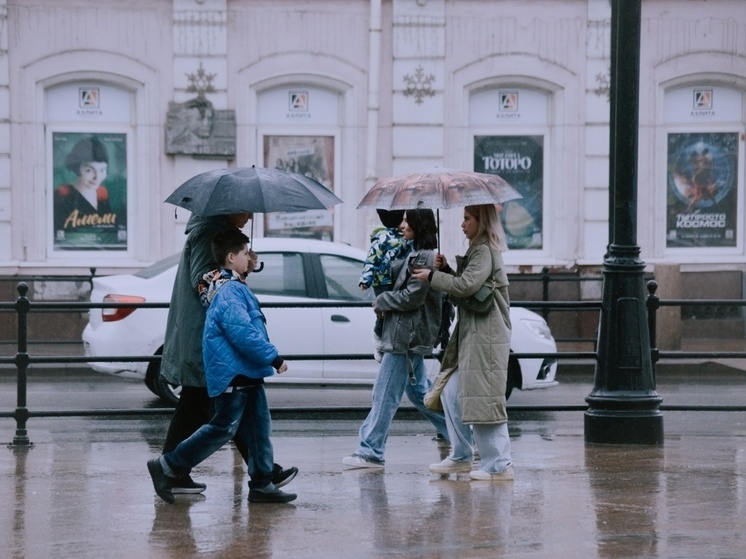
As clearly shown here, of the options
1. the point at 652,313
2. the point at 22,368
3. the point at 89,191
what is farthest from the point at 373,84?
the point at 22,368

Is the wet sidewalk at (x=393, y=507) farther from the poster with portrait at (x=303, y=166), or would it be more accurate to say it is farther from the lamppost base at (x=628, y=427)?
the poster with portrait at (x=303, y=166)

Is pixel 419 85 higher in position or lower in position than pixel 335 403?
higher

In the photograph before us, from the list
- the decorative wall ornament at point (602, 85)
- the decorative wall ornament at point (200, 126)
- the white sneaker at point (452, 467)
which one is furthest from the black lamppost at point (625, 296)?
the decorative wall ornament at point (200, 126)

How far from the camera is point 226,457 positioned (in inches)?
A: 362

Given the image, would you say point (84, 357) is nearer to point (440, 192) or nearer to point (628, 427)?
point (440, 192)

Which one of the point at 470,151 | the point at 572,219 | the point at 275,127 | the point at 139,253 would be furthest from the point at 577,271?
the point at 139,253

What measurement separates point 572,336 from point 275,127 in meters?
4.95

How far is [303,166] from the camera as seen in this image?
18703mm

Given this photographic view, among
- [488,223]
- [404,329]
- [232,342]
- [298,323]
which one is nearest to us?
[232,342]

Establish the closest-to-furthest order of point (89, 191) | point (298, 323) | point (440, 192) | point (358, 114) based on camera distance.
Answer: point (440, 192)
point (298, 323)
point (89, 191)
point (358, 114)

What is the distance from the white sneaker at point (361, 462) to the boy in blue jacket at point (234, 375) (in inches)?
42.0

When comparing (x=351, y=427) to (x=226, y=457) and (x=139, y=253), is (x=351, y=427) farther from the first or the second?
(x=139, y=253)

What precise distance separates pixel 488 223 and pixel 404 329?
86 cm

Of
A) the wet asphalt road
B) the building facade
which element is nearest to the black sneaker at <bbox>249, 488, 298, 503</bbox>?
the wet asphalt road
